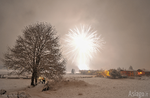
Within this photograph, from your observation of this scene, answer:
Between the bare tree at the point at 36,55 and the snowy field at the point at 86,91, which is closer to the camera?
the snowy field at the point at 86,91

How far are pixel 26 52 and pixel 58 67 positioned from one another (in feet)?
19.6

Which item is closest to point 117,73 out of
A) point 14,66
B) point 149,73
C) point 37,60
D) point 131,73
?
point 131,73

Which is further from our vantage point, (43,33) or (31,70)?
(43,33)

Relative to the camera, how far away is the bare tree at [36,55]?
1314 cm

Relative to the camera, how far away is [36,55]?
14.3 meters

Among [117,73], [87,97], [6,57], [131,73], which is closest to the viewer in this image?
[87,97]

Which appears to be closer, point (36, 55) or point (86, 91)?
point (86, 91)

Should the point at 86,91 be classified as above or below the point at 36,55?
below

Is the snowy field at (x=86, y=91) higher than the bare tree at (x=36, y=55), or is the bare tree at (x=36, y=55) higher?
the bare tree at (x=36, y=55)

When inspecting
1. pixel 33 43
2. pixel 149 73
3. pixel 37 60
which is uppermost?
pixel 33 43

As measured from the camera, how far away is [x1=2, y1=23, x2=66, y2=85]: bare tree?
43.1 ft

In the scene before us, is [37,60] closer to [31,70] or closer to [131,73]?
[31,70]

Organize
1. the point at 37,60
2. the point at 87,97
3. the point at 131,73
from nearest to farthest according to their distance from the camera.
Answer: the point at 87,97 < the point at 37,60 < the point at 131,73

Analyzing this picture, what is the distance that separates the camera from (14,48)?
13555 millimetres
